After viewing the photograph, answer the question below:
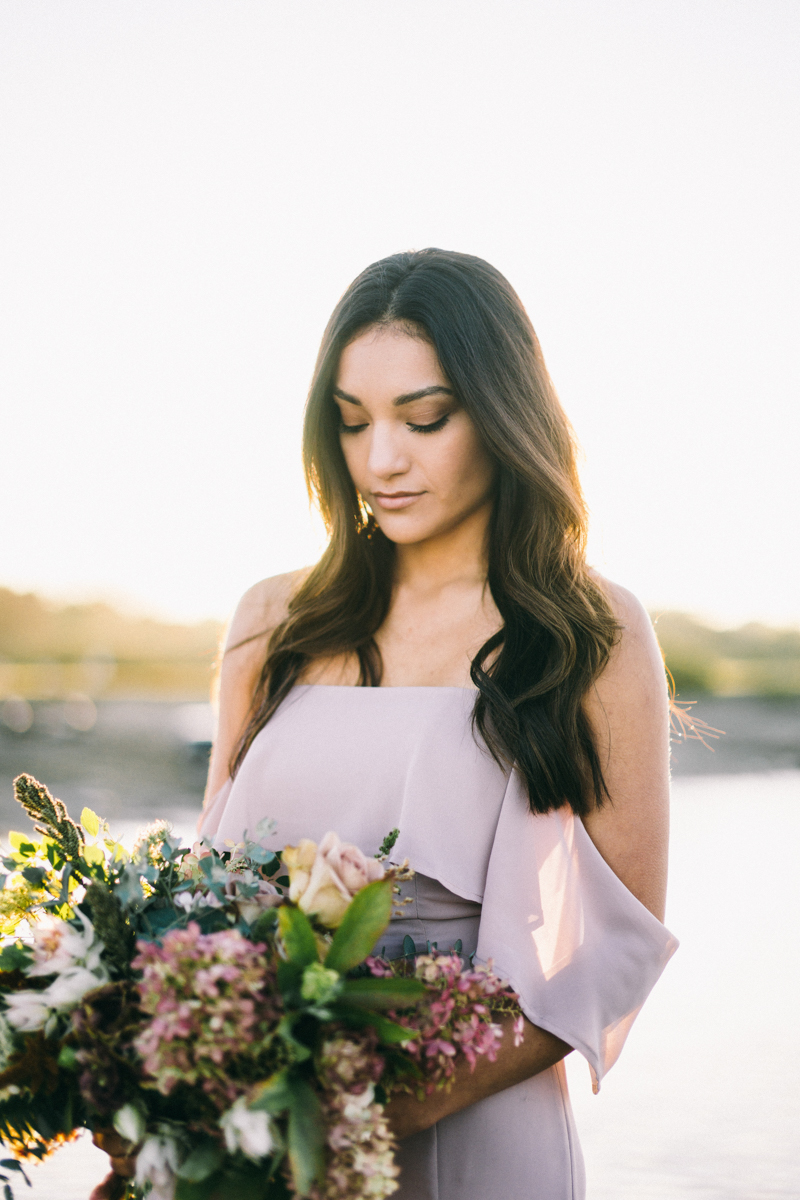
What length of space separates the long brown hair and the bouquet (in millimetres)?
492

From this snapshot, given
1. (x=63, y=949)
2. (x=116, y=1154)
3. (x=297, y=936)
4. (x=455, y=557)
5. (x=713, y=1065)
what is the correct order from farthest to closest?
(x=713, y=1065)
(x=455, y=557)
(x=116, y=1154)
(x=63, y=949)
(x=297, y=936)

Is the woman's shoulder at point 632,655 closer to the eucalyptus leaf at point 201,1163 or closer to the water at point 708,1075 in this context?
the eucalyptus leaf at point 201,1163

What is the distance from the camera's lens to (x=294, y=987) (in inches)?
44.6

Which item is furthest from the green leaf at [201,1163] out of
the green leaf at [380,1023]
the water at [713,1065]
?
the water at [713,1065]

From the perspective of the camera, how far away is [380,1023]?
115 cm

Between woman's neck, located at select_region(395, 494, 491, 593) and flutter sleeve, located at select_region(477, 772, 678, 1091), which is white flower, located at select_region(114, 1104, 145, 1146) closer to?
flutter sleeve, located at select_region(477, 772, 678, 1091)

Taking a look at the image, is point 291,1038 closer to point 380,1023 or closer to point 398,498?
point 380,1023

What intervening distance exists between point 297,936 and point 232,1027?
12 centimetres

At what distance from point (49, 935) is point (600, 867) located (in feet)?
3.28

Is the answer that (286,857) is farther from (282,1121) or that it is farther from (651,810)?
(651,810)

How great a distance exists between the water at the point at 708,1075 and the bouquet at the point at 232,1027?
9.53 feet

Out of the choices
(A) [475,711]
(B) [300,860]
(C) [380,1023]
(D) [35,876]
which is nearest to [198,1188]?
(C) [380,1023]

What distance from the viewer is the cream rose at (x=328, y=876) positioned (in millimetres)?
1250

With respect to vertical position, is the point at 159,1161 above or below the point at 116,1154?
above
